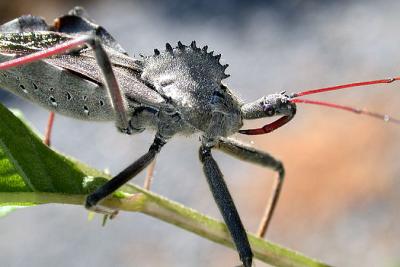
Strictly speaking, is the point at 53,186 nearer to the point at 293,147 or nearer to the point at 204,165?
the point at 204,165

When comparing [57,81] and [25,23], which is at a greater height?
[25,23]

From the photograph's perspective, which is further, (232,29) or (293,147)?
(232,29)

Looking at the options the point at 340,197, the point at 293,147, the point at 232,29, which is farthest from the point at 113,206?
the point at 232,29

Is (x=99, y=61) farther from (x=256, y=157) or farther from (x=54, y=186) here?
(x=256, y=157)

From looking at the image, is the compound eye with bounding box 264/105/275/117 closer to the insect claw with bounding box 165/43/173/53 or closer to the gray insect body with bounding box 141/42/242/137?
the gray insect body with bounding box 141/42/242/137

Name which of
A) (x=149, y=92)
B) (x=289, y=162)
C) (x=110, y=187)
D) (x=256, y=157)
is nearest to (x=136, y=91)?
(x=149, y=92)

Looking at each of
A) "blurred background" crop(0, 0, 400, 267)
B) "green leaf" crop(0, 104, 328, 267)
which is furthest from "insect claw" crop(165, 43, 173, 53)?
"blurred background" crop(0, 0, 400, 267)

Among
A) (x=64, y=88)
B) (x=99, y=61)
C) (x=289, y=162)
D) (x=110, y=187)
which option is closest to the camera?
(x=110, y=187)
